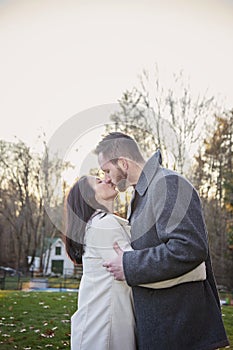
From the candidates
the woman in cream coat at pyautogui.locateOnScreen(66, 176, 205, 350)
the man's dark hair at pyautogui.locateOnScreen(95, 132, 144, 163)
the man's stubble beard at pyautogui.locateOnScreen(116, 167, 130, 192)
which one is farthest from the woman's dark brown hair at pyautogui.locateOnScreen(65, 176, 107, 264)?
the man's dark hair at pyautogui.locateOnScreen(95, 132, 144, 163)

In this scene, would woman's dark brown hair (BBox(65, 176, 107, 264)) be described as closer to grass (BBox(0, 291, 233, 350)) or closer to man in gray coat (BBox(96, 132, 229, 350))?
man in gray coat (BBox(96, 132, 229, 350))

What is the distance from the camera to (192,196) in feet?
6.59

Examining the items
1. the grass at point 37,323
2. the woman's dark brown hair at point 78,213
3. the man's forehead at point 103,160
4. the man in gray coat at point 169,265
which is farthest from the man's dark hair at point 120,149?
the grass at point 37,323

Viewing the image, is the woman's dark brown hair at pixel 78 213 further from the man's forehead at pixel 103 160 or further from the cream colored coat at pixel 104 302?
the man's forehead at pixel 103 160

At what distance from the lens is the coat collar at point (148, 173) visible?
→ 2129mm

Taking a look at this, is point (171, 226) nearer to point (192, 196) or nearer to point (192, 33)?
point (192, 196)

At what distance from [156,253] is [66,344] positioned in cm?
326

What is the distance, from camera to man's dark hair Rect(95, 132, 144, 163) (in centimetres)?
226

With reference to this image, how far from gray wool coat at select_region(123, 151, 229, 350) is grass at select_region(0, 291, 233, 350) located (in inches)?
118

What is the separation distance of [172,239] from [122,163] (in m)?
0.49

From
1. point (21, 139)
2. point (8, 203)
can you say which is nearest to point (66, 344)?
point (21, 139)

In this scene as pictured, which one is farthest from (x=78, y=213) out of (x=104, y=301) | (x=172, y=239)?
(x=172, y=239)

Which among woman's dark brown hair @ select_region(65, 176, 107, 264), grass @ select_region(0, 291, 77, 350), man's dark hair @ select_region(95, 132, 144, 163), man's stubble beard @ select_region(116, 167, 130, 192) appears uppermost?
man's dark hair @ select_region(95, 132, 144, 163)

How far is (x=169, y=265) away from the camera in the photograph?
6.25ft
